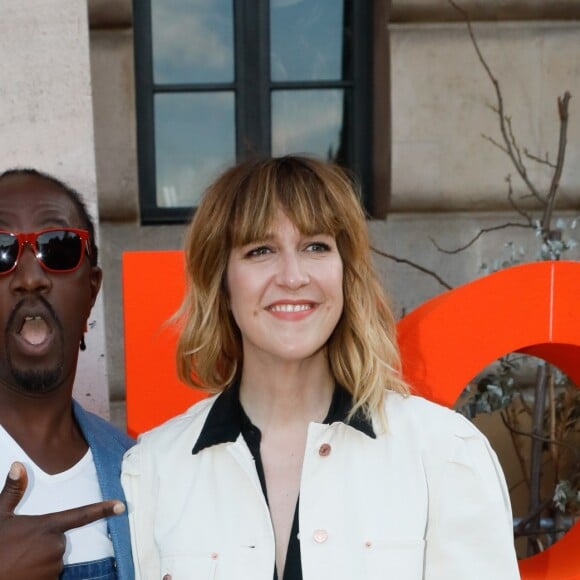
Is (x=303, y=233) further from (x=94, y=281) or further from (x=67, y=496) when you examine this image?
(x=67, y=496)

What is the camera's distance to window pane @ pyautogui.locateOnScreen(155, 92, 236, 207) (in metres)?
5.25

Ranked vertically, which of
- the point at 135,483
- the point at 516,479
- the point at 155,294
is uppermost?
the point at 155,294

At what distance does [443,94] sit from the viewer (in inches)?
194

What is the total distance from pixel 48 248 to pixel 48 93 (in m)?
1.18

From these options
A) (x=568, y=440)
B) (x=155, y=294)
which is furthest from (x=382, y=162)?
(x=155, y=294)

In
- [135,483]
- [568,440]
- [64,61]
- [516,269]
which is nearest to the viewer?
[135,483]

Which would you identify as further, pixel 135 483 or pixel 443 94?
pixel 443 94

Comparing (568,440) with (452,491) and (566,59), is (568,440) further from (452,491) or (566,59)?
(452,491)

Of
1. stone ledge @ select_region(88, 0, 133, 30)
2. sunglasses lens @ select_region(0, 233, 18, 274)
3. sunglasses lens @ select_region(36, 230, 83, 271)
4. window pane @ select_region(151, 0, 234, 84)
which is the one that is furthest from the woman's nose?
window pane @ select_region(151, 0, 234, 84)

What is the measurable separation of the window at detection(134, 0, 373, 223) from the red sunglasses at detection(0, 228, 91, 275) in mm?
3061

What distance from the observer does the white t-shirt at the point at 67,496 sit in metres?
1.95

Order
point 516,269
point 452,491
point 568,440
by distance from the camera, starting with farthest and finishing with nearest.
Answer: point 568,440 → point 516,269 → point 452,491

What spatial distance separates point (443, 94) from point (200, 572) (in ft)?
12.0

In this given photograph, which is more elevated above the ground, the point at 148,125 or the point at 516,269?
the point at 148,125
